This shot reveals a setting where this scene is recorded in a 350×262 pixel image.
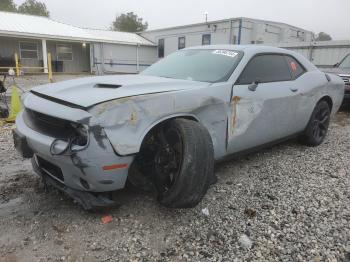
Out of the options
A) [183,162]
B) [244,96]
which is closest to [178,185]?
[183,162]

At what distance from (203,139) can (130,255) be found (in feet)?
3.54

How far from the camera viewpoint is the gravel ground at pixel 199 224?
2326 millimetres

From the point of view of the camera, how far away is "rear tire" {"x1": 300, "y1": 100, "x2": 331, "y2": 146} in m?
4.75

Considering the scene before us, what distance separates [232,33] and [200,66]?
53.6ft

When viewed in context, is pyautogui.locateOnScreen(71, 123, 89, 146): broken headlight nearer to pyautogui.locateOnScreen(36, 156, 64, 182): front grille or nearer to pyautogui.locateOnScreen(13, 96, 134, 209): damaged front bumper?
pyautogui.locateOnScreen(13, 96, 134, 209): damaged front bumper

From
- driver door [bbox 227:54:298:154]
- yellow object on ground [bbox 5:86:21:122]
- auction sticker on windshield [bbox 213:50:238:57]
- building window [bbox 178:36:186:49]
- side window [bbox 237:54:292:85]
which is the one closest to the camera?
driver door [bbox 227:54:298:154]

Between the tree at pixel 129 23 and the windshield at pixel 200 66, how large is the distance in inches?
2054

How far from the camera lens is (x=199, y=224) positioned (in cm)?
270

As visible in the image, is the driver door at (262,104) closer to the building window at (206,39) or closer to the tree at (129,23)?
the building window at (206,39)

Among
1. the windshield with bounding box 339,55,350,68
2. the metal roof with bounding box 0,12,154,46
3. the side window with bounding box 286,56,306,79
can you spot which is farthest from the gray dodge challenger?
the metal roof with bounding box 0,12,154,46

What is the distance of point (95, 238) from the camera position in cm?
247

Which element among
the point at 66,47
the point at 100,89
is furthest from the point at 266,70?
the point at 66,47

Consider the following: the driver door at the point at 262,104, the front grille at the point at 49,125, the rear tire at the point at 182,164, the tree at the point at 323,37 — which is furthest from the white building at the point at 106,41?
the tree at the point at 323,37

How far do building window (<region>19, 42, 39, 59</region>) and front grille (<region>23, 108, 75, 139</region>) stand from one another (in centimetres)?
2188
